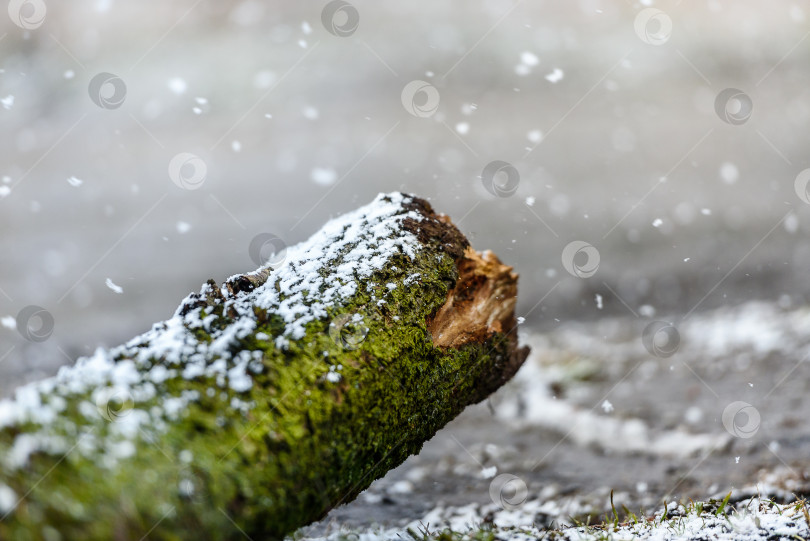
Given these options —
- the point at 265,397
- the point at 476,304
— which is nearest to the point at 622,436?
the point at 476,304

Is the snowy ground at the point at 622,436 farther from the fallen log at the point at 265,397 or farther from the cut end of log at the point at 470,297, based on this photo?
the fallen log at the point at 265,397

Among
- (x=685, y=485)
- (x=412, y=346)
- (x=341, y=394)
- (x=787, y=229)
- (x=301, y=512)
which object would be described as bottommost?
(x=301, y=512)

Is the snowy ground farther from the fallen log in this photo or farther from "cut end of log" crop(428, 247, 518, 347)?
the fallen log

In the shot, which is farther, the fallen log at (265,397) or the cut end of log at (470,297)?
the cut end of log at (470,297)

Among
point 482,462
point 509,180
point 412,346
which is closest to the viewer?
point 412,346

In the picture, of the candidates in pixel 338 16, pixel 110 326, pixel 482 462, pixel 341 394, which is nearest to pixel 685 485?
pixel 482 462

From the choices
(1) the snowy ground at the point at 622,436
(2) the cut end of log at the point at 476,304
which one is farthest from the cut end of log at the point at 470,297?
(1) the snowy ground at the point at 622,436

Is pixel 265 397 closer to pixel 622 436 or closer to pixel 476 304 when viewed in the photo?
pixel 476 304

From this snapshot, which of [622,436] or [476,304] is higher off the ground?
[622,436]

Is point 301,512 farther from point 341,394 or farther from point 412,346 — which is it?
point 412,346
